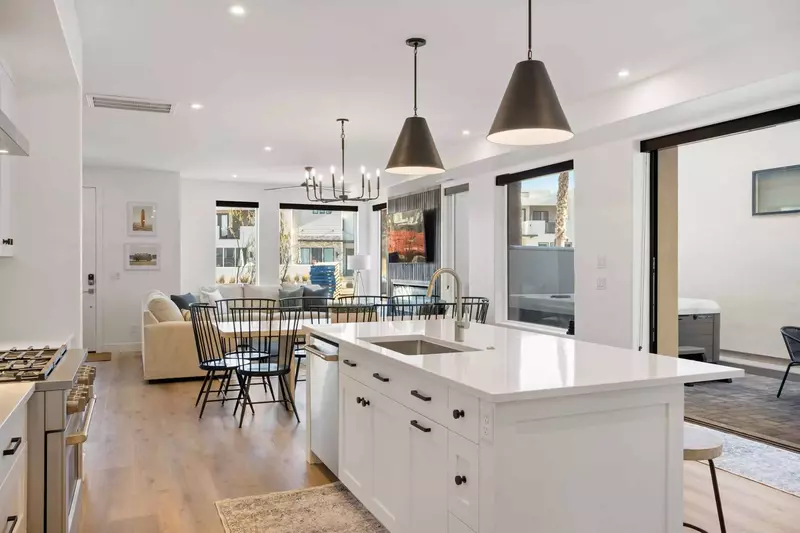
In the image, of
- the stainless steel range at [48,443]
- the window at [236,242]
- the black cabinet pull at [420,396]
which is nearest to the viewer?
the stainless steel range at [48,443]

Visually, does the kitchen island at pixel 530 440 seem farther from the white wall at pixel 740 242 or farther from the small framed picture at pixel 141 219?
the small framed picture at pixel 141 219

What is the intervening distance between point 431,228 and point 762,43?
16.8ft

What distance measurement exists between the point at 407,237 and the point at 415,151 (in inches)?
218

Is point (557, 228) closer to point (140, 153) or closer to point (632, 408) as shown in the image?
point (632, 408)

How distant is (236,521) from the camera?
2.93 m

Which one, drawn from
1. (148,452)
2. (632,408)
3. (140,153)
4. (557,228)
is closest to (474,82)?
(557,228)

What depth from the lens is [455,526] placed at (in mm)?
2047

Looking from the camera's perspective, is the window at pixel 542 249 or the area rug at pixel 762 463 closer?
the area rug at pixel 762 463

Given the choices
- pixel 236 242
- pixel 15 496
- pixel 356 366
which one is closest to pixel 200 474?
pixel 356 366

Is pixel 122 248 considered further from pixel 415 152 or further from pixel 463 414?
pixel 463 414

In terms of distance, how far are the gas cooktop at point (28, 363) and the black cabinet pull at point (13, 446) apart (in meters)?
0.28

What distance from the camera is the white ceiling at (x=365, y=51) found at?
3.36m

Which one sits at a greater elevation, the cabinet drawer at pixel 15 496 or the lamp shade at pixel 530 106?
the lamp shade at pixel 530 106

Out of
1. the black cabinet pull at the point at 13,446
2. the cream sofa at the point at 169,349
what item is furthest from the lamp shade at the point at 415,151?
the cream sofa at the point at 169,349
